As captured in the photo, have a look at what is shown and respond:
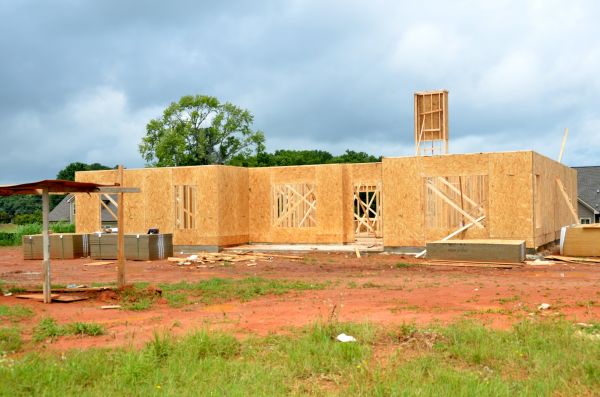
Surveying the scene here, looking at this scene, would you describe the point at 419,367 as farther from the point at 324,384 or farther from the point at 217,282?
the point at 217,282

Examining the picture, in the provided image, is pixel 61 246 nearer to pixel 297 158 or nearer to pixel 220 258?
pixel 220 258

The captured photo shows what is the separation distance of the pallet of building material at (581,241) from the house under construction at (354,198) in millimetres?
938

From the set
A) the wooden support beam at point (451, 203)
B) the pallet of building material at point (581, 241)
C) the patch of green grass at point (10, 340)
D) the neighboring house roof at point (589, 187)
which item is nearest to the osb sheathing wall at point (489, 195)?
the wooden support beam at point (451, 203)

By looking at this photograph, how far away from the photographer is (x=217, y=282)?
14.5m

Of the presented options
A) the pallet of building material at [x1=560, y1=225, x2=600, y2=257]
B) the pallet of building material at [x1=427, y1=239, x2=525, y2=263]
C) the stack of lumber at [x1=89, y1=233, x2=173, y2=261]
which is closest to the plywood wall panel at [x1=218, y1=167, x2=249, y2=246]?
the stack of lumber at [x1=89, y1=233, x2=173, y2=261]

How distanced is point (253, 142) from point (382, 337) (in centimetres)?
4659

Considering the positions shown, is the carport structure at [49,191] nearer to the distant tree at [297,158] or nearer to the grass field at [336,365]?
the grass field at [336,365]

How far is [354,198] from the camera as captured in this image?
25.1 meters

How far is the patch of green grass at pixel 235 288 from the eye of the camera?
1257 cm

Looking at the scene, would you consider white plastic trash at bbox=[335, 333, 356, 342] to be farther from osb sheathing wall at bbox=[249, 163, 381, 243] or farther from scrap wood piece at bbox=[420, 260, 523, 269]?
osb sheathing wall at bbox=[249, 163, 381, 243]

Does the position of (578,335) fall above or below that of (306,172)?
below

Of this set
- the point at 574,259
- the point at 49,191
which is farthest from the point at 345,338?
the point at 574,259

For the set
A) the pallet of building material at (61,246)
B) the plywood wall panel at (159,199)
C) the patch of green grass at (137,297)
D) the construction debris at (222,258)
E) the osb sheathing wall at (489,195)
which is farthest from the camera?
the plywood wall panel at (159,199)

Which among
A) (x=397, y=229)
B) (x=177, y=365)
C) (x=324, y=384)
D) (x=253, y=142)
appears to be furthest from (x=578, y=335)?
(x=253, y=142)
